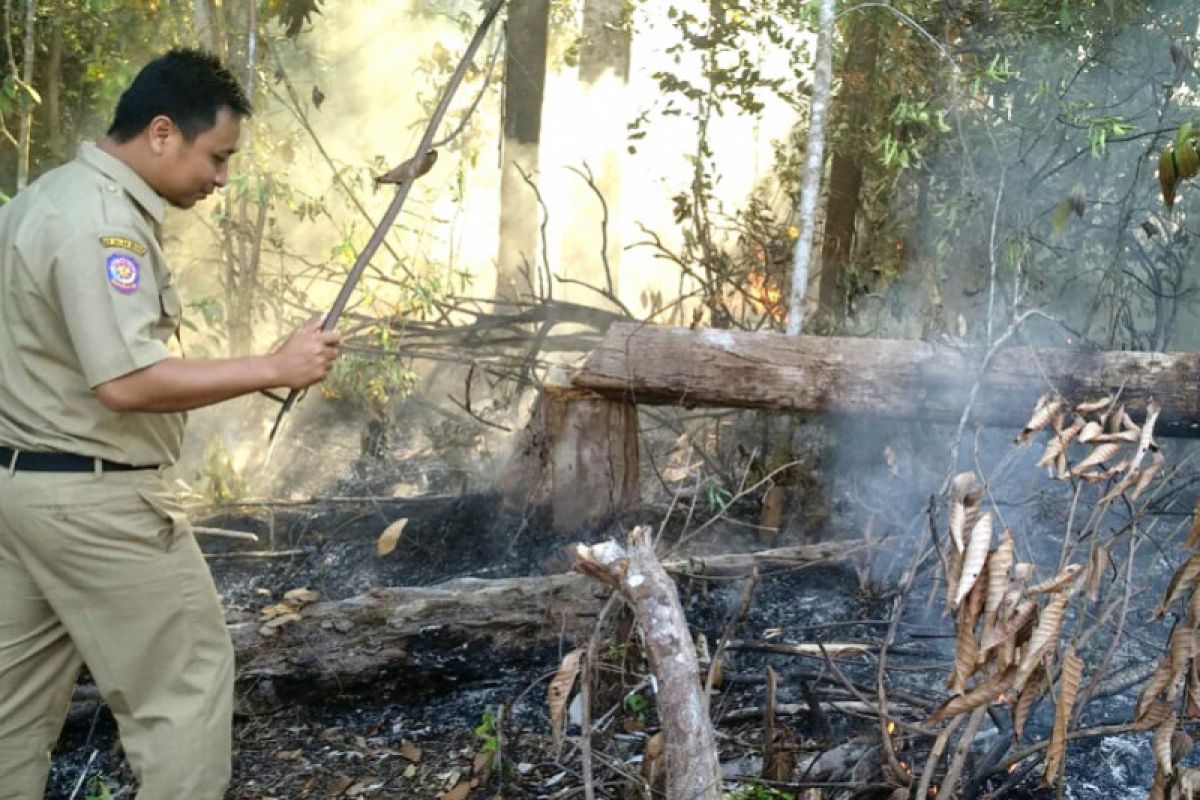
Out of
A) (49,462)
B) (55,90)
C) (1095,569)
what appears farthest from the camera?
(55,90)

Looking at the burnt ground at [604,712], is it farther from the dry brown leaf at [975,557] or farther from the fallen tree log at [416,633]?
the dry brown leaf at [975,557]

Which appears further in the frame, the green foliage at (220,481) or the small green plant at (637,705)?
the green foliage at (220,481)

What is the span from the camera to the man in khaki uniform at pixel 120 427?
2.61 m

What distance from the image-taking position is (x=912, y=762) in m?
3.27

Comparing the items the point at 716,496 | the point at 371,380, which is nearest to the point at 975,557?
the point at 716,496

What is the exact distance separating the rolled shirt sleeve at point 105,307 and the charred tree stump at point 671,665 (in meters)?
1.21

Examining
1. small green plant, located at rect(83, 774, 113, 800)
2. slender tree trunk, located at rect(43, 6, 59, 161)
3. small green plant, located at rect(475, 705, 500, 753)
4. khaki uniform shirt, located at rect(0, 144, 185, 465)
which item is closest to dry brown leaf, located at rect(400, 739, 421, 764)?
small green plant, located at rect(475, 705, 500, 753)

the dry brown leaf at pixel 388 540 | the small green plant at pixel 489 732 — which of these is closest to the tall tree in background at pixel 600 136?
the dry brown leaf at pixel 388 540

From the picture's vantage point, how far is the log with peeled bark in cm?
475

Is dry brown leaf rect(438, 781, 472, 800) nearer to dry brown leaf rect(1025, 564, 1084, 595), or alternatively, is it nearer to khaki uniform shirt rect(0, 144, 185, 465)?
khaki uniform shirt rect(0, 144, 185, 465)

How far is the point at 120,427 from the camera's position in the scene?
9.09 ft

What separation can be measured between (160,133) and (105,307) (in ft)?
1.69

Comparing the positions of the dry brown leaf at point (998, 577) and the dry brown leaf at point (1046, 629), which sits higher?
the dry brown leaf at point (998, 577)

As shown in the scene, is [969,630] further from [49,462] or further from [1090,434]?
[49,462]
